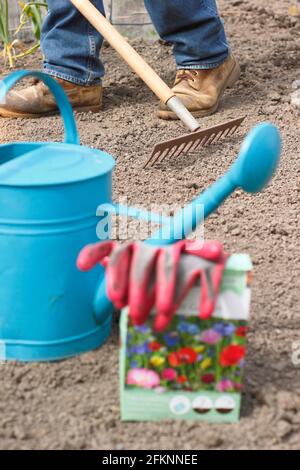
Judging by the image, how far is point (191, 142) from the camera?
122 inches

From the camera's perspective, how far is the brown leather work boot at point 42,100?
11.4ft

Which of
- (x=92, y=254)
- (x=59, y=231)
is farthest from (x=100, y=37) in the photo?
(x=92, y=254)

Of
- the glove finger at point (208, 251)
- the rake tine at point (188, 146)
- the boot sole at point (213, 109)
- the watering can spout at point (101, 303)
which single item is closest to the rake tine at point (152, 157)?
the rake tine at point (188, 146)

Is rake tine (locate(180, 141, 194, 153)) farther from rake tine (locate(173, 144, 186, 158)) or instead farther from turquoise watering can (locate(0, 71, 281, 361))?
turquoise watering can (locate(0, 71, 281, 361))

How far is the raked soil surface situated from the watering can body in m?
0.08

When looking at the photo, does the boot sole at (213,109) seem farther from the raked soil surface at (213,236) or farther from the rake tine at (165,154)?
the rake tine at (165,154)

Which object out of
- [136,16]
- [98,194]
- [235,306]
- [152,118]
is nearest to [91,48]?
[152,118]

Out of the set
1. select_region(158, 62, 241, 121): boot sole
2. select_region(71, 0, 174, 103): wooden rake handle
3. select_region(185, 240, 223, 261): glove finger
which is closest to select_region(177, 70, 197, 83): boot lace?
select_region(158, 62, 241, 121): boot sole

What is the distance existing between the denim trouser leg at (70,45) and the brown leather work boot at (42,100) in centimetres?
4

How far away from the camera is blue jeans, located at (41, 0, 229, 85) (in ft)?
11.3
